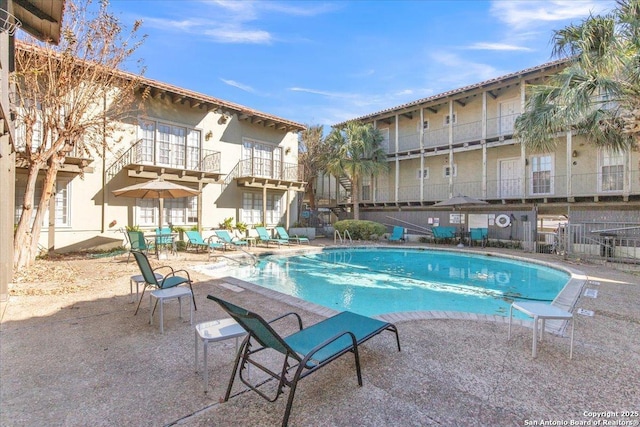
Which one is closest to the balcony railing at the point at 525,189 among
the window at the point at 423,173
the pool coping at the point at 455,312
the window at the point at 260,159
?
the window at the point at 423,173

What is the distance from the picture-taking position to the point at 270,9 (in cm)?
1165

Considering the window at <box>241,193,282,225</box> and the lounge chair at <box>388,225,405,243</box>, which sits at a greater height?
the window at <box>241,193,282,225</box>

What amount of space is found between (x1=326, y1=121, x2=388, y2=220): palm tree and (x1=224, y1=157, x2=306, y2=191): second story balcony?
2.74 meters

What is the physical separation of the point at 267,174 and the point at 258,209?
2062 millimetres

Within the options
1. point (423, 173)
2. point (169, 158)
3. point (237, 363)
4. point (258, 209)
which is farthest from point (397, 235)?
point (237, 363)

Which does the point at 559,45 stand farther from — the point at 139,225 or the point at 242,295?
the point at 139,225

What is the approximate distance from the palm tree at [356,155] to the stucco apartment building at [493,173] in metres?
1.32

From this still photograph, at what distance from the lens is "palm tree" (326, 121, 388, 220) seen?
20344mm

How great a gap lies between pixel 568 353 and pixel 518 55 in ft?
57.0

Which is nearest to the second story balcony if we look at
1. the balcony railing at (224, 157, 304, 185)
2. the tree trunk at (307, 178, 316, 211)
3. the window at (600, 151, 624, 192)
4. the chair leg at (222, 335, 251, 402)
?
the balcony railing at (224, 157, 304, 185)

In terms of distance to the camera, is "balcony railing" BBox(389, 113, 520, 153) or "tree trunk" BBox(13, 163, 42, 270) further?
"balcony railing" BBox(389, 113, 520, 153)

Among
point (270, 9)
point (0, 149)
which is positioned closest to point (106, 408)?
point (0, 149)

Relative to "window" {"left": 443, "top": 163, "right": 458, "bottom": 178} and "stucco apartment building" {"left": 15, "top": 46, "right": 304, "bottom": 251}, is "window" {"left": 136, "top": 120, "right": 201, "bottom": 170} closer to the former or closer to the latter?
"stucco apartment building" {"left": 15, "top": 46, "right": 304, "bottom": 251}

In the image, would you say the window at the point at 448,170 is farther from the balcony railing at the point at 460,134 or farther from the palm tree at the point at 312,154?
the palm tree at the point at 312,154
